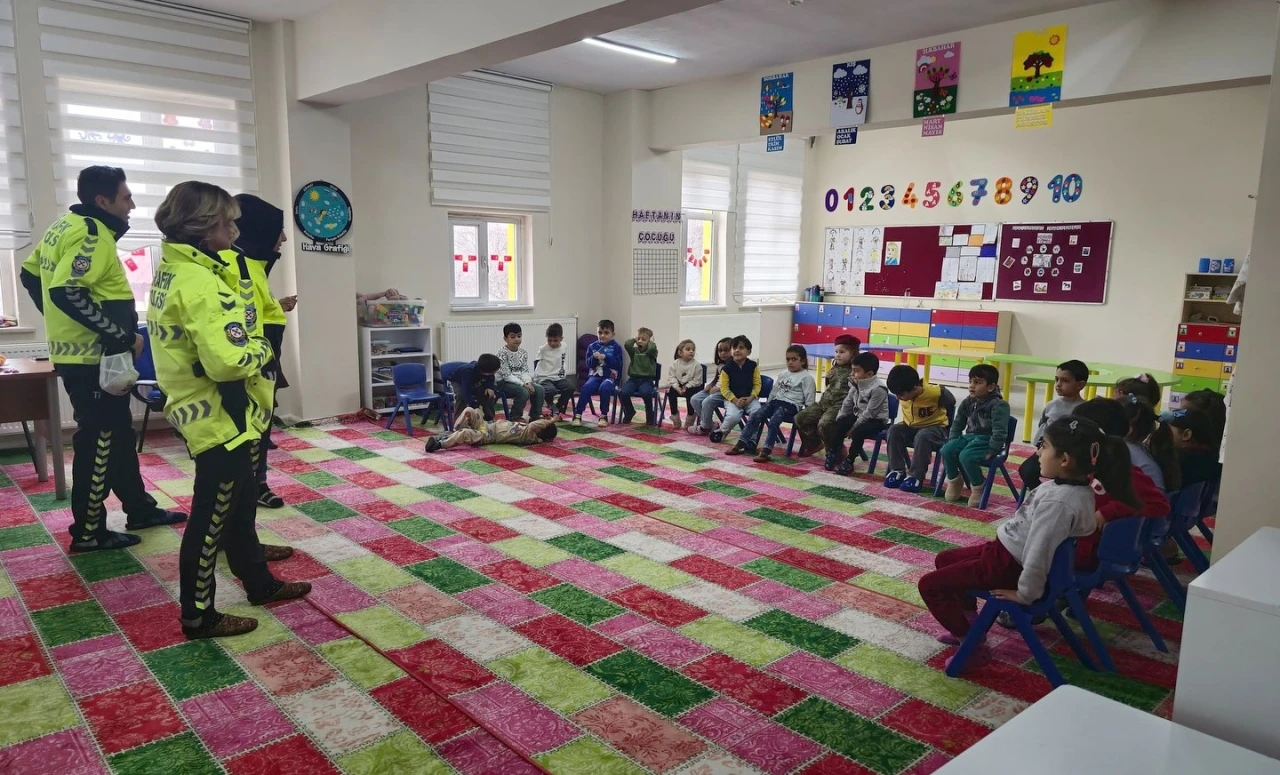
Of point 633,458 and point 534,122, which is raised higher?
point 534,122

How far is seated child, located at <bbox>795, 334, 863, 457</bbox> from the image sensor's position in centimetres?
607

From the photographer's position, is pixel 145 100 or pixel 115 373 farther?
pixel 145 100

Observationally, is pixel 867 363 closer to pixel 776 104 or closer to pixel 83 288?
pixel 776 104

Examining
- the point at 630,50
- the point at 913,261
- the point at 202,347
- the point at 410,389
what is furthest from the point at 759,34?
the point at 202,347

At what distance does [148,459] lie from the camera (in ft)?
19.1

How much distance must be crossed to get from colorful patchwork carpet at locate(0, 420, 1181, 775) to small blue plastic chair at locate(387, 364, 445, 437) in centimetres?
200

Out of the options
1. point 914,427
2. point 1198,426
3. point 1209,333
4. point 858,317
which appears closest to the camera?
point 1198,426

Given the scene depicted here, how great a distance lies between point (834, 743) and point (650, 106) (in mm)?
7688

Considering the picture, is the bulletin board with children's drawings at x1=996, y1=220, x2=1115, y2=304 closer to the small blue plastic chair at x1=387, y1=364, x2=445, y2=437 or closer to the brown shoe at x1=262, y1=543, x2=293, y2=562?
the small blue plastic chair at x1=387, y1=364, x2=445, y2=437

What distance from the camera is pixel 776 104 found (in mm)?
7684

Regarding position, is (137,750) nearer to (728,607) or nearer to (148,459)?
(728,607)

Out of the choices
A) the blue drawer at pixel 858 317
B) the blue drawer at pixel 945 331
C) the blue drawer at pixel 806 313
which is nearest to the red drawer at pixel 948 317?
the blue drawer at pixel 945 331

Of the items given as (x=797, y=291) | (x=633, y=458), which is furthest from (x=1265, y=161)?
(x=797, y=291)

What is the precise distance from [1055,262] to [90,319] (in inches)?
356
